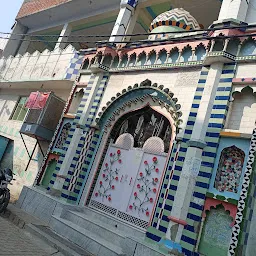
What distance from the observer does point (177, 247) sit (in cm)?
585

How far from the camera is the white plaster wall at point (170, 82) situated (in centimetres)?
740

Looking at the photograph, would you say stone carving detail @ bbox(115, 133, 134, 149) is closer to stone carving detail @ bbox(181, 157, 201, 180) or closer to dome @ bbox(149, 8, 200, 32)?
stone carving detail @ bbox(181, 157, 201, 180)

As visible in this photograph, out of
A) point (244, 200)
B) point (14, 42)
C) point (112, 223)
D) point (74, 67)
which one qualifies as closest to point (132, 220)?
point (112, 223)

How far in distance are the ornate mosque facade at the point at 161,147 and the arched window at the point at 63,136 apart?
0.14ft

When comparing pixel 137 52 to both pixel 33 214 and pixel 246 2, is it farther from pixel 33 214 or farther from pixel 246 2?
pixel 33 214

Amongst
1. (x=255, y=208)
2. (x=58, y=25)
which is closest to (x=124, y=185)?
(x=255, y=208)

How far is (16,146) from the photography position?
13.0 metres

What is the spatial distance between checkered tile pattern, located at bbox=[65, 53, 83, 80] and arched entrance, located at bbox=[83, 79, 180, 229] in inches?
120

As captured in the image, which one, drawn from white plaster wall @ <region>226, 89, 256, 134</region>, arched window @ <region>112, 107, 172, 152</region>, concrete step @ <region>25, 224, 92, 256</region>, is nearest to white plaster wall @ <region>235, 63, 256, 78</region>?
white plaster wall @ <region>226, 89, 256, 134</region>

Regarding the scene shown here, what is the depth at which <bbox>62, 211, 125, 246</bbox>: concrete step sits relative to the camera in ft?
21.7

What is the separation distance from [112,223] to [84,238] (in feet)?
4.24

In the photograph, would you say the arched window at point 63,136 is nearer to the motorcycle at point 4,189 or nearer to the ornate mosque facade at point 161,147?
the ornate mosque facade at point 161,147

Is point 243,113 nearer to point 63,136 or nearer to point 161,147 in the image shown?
point 161,147

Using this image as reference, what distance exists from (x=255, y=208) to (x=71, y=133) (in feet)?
20.7
